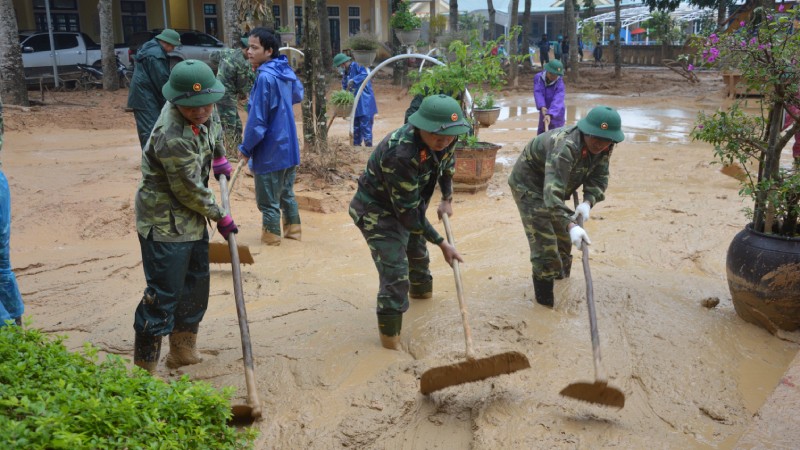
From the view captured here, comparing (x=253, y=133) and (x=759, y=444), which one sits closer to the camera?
(x=759, y=444)

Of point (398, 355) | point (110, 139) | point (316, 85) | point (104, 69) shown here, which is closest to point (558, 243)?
point (398, 355)

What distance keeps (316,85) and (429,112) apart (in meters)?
5.93

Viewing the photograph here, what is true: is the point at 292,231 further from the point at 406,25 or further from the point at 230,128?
the point at 406,25

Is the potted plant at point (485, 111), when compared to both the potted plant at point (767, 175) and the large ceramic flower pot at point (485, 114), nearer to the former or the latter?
the large ceramic flower pot at point (485, 114)

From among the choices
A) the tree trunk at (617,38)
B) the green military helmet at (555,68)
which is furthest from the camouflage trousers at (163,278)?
the tree trunk at (617,38)

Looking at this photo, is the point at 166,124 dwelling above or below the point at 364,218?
above

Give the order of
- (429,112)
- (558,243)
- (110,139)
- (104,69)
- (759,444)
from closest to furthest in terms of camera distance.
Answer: (759,444) < (429,112) < (558,243) < (110,139) < (104,69)

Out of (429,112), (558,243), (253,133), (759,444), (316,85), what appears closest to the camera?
(759,444)

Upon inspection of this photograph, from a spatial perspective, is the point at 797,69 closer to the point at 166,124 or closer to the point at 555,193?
the point at 555,193

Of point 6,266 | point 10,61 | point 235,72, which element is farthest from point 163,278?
point 10,61

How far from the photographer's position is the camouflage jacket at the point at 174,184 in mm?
3424

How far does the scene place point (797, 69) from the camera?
418cm

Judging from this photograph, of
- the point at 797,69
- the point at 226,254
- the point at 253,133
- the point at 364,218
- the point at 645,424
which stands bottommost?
the point at 645,424

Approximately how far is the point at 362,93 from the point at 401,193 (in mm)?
7821
